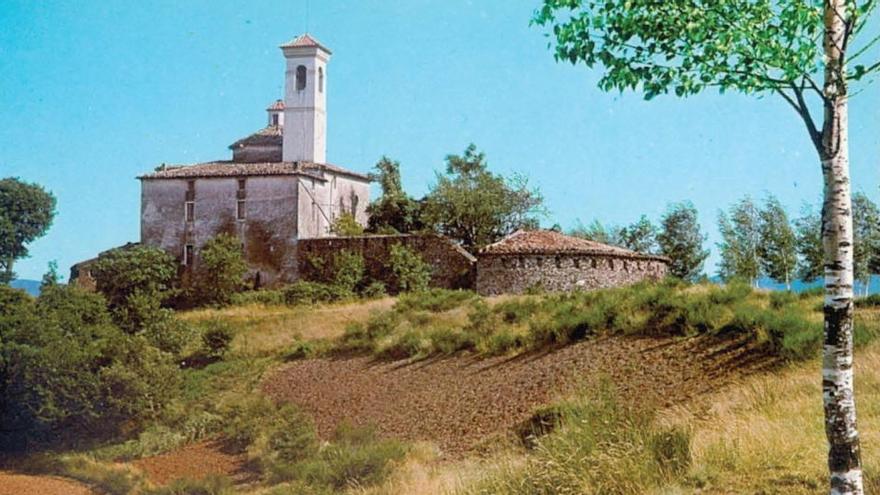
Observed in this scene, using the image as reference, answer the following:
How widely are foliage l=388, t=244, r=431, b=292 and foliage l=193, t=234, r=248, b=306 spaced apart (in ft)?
18.0

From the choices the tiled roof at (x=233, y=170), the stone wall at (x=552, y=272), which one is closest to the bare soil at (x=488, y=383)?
the stone wall at (x=552, y=272)

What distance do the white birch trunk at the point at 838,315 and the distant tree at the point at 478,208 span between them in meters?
26.2

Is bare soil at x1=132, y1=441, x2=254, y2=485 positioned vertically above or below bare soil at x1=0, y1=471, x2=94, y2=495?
above

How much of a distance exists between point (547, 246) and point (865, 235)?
928 cm

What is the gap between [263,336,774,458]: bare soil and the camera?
570 inches

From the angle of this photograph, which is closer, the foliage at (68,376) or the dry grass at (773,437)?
the dry grass at (773,437)

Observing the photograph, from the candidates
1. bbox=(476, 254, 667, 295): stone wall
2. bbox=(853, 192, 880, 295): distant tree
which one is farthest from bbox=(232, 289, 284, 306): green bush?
bbox=(853, 192, 880, 295): distant tree

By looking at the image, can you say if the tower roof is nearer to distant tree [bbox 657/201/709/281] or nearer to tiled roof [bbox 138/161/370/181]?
tiled roof [bbox 138/161/370/181]

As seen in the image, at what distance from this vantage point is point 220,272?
2998cm

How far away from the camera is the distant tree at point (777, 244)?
27.9 meters

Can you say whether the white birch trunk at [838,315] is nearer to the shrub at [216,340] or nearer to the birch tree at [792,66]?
the birch tree at [792,66]

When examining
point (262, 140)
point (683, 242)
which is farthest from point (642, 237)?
point (262, 140)

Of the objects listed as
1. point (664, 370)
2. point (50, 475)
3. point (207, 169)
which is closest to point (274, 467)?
point (50, 475)

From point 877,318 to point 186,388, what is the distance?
44.1 ft
